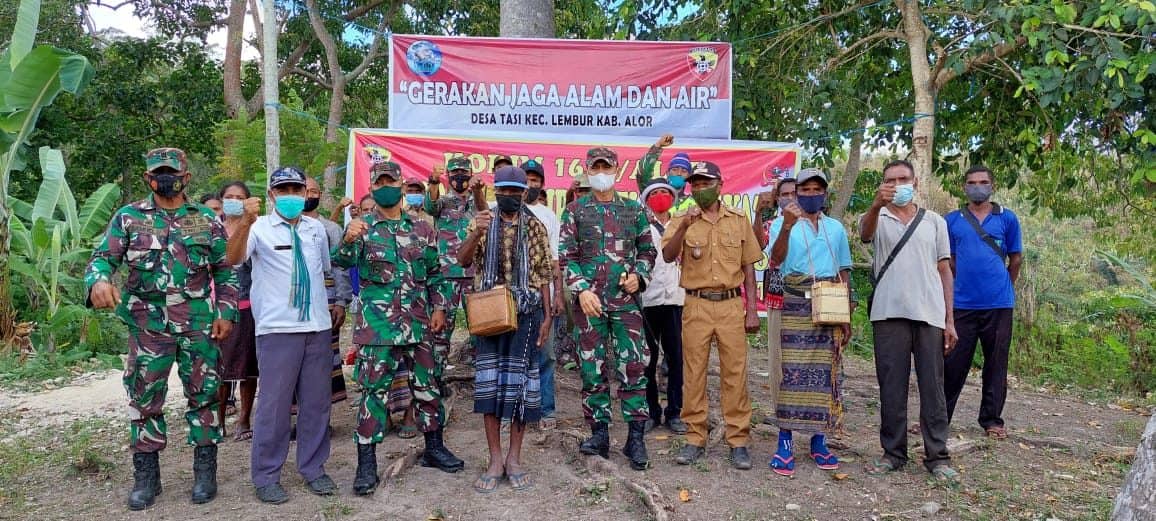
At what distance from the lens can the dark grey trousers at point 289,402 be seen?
428cm

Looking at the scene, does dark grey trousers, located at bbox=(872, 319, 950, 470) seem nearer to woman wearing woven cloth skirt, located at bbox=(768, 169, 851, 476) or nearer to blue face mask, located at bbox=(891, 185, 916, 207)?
woman wearing woven cloth skirt, located at bbox=(768, 169, 851, 476)

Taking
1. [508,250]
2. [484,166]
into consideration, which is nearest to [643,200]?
[508,250]

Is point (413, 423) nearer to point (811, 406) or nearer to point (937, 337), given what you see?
point (811, 406)

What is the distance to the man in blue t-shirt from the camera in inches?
221

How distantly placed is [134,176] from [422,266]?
40.8 feet

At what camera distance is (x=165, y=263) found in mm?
4215

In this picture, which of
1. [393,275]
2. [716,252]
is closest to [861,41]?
[716,252]

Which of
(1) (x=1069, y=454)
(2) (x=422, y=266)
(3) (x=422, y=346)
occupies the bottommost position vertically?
(1) (x=1069, y=454)

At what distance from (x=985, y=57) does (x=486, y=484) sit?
19.0 feet

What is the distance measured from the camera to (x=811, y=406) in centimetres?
475

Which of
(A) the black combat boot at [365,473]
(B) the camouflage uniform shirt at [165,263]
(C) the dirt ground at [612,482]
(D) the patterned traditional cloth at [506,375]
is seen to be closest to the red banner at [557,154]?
(C) the dirt ground at [612,482]

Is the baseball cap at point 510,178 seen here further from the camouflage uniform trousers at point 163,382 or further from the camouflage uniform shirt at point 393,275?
the camouflage uniform trousers at point 163,382

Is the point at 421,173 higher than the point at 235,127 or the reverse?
the reverse

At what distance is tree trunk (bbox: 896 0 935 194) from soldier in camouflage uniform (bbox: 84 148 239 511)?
19.5 ft
